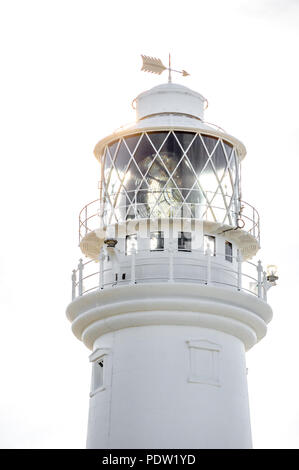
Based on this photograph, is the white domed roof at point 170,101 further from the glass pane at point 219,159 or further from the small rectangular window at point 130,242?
the small rectangular window at point 130,242

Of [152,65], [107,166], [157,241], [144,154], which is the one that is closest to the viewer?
[157,241]

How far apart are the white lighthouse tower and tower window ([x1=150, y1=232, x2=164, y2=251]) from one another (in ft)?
0.17

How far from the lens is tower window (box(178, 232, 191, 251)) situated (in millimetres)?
27594

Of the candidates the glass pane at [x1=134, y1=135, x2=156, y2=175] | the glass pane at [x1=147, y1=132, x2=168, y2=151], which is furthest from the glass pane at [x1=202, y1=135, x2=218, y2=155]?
the glass pane at [x1=134, y1=135, x2=156, y2=175]

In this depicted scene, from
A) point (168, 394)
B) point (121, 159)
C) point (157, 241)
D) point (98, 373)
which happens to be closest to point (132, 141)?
point (121, 159)

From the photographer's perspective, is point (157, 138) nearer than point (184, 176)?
No

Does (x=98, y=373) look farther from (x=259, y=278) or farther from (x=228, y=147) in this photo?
(x=228, y=147)

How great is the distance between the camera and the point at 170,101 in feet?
95.3

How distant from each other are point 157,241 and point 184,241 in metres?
0.69

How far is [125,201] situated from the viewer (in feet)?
91.7

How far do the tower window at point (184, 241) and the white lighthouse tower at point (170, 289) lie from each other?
0.11 ft

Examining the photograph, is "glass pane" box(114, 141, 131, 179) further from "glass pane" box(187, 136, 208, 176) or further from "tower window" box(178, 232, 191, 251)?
"tower window" box(178, 232, 191, 251)

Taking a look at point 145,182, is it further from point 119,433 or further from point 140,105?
point 119,433
